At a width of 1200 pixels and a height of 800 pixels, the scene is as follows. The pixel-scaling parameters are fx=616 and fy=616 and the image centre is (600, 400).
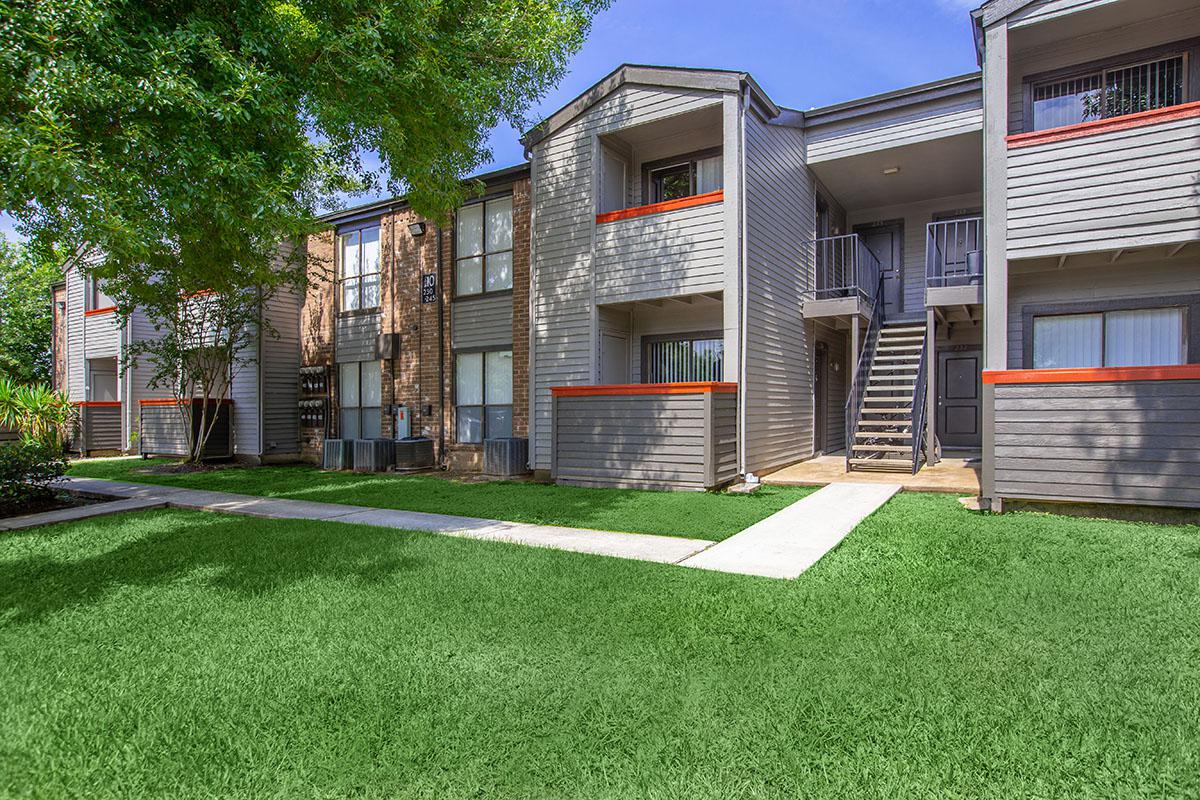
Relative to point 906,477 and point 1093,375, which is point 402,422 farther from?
point 1093,375

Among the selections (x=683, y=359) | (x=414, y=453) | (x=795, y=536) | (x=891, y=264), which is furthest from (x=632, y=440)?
(x=891, y=264)

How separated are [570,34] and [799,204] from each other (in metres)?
5.13

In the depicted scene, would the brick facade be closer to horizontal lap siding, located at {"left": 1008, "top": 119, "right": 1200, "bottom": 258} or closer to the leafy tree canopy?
the leafy tree canopy

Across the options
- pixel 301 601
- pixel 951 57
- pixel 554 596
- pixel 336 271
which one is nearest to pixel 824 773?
pixel 554 596

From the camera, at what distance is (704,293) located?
32.4 feet

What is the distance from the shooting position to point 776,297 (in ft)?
35.4

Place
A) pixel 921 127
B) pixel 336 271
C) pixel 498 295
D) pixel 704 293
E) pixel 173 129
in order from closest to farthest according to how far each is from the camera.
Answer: pixel 173 129 → pixel 704 293 → pixel 921 127 → pixel 498 295 → pixel 336 271

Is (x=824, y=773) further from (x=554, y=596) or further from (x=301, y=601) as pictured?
(x=301, y=601)

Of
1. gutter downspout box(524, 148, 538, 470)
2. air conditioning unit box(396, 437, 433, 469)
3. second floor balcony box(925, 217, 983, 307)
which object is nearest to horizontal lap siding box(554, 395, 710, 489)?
gutter downspout box(524, 148, 538, 470)

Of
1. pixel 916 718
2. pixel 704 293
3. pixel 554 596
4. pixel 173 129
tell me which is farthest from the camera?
pixel 704 293

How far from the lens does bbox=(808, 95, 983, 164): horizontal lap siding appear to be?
1027 centimetres

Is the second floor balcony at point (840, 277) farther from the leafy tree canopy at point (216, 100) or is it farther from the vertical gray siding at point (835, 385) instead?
the leafy tree canopy at point (216, 100)

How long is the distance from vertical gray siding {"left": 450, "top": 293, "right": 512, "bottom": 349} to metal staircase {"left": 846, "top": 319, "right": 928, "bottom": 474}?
6702 millimetres

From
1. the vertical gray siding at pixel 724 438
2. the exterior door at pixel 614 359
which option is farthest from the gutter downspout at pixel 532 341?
the vertical gray siding at pixel 724 438
